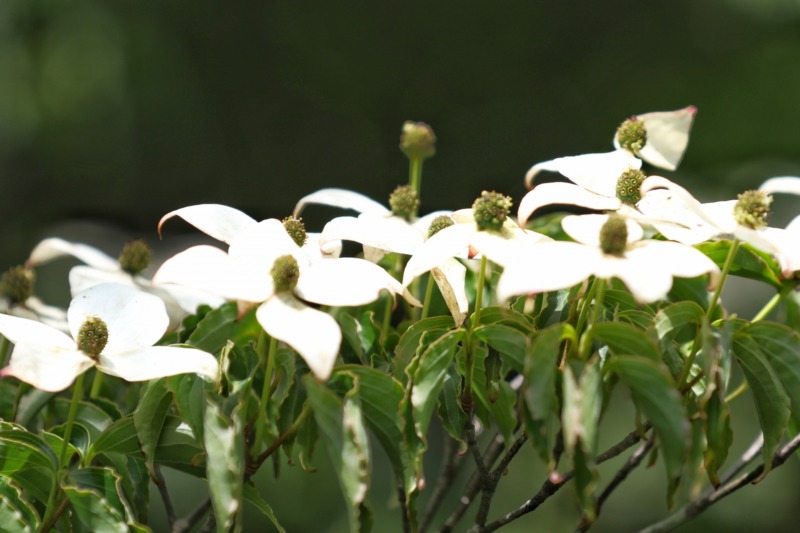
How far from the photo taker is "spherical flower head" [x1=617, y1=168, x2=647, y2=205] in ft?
1.90

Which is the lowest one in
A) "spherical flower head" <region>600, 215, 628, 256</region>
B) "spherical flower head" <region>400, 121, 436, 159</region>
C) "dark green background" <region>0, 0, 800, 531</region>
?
"dark green background" <region>0, 0, 800, 531</region>

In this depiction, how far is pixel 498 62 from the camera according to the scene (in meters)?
4.27

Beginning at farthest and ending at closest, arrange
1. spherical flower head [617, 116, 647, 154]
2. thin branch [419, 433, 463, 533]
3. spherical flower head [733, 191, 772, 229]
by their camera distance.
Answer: thin branch [419, 433, 463, 533] < spherical flower head [617, 116, 647, 154] < spherical flower head [733, 191, 772, 229]

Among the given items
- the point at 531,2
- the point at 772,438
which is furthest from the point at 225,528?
the point at 531,2

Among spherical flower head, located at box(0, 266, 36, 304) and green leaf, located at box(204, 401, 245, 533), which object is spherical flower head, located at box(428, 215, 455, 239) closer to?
green leaf, located at box(204, 401, 245, 533)

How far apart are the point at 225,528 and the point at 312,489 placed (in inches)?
88.8

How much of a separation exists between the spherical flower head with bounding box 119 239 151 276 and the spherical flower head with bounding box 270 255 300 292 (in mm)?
376

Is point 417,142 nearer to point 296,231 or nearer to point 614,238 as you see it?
point 296,231

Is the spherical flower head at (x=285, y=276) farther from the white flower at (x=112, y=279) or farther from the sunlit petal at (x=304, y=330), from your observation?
the white flower at (x=112, y=279)

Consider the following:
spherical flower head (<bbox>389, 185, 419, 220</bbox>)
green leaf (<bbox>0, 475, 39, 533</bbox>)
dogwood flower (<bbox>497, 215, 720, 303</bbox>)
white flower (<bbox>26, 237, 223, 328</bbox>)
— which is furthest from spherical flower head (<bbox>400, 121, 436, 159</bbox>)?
green leaf (<bbox>0, 475, 39, 533</bbox>)

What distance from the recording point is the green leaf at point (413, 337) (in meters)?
0.57

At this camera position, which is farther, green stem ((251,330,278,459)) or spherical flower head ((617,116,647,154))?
spherical flower head ((617,116,647,154))

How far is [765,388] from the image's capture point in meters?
0.53

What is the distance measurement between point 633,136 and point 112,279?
434 mm
